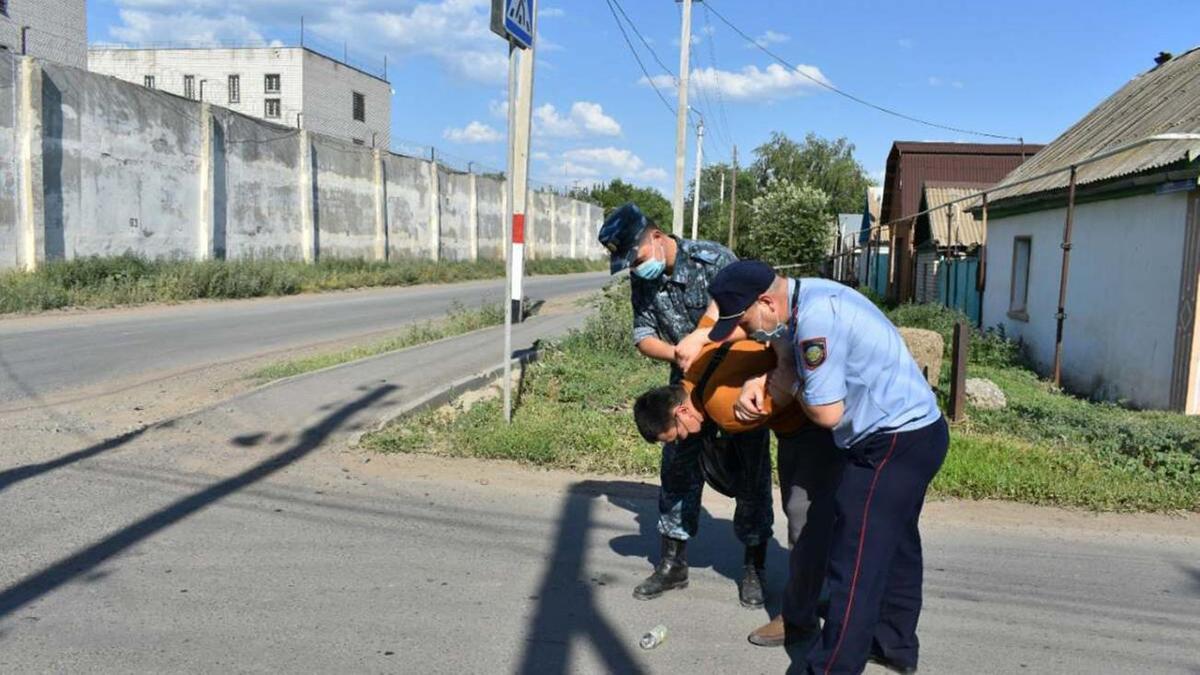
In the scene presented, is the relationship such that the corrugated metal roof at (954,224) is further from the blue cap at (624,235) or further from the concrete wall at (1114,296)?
the blue cap at (624,235)

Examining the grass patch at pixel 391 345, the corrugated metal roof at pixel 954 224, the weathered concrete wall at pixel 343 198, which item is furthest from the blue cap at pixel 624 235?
the weathered concrete wall at pixel 343 198

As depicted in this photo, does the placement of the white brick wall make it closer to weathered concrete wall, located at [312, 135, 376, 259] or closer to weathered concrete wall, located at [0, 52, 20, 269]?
weathered concrete wall, located at [312, 135, 376, 259]

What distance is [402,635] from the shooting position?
3.53 meters

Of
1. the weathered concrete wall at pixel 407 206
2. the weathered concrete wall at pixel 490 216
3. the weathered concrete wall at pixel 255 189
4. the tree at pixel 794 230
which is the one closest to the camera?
the weathered concrete wall at pixel 255 189

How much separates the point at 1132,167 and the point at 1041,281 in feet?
10.4

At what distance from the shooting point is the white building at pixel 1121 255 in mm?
8805

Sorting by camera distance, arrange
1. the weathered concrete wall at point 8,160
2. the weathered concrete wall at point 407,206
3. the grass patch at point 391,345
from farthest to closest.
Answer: the weathered concrete wall at point 407,206 → the weathered concrete wall at point 8,160 → the grass patch at point 391,345

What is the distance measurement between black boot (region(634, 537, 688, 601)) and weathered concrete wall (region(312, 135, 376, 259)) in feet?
101

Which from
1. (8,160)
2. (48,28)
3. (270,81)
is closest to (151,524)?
(8,160)

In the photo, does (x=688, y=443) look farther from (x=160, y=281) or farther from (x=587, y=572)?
(x=160, y=281)

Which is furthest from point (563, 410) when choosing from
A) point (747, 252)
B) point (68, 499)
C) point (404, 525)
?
point (747, 252)

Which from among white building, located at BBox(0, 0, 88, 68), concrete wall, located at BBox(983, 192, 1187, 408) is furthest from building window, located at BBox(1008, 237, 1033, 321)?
white building, located at BBox(0, 0, 88, 68)

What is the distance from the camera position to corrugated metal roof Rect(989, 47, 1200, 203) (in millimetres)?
9625

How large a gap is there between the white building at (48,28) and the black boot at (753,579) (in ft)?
145
